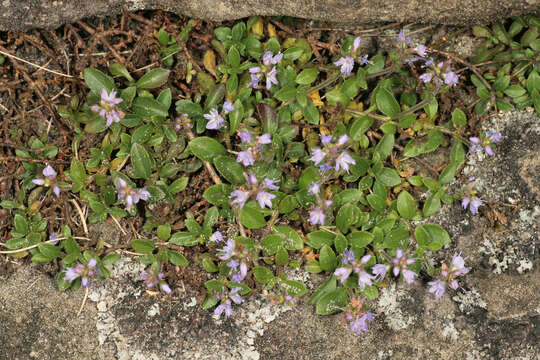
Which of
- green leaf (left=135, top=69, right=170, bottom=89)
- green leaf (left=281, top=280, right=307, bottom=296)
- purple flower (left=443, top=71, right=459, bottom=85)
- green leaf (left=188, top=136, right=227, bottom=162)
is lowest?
green leaf (left=281, top=280, right=307, bottom=296)

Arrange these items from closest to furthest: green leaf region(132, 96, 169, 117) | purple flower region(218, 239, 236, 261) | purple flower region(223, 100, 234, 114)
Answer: purple flower region(218, 239, 236, 261)
purple flower region(223, 100, 234, 114)
green leaf region(132, 96, 169, 117)

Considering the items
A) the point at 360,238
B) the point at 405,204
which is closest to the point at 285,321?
the point at 360,238

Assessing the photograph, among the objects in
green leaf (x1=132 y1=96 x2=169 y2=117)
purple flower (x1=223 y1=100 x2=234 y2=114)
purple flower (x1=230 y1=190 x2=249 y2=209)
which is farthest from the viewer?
green leaf (x1=132 y1=96 x2=169 y2=117)

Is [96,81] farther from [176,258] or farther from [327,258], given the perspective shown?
[327,258]

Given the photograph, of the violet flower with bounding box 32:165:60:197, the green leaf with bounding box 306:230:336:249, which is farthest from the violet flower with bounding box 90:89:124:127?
the green leaf with bounding box 306:230:336:249

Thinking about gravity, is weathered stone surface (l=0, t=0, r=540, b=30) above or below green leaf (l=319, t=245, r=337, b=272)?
above

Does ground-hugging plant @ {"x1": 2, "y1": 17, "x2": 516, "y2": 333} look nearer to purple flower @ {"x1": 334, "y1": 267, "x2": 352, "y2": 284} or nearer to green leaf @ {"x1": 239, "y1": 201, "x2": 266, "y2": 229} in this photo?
green leaf @ {"x1": 239, "y1": 201, "x2": 266, "y2": 229}

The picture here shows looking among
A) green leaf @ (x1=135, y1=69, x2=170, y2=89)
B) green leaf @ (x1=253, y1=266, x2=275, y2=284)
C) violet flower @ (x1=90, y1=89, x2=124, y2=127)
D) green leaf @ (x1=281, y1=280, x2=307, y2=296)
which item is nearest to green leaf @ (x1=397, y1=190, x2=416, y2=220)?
green leaf @ (x1=281, y1=280, x2=307, y2=296)

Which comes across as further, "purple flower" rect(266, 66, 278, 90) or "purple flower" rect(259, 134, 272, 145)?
"purple flower" rect(266, 66, 278, 90)

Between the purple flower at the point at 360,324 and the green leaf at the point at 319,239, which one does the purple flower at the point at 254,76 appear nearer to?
the green leaf at the point at 319,239
